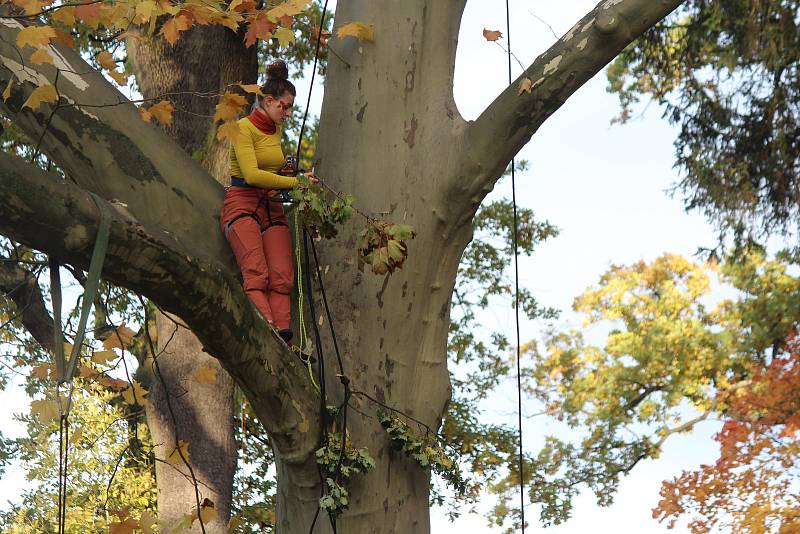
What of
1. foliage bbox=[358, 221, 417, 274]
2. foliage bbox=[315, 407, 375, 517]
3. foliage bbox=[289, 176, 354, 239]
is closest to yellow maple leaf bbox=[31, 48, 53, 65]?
foliage bbox=[289, 176, 354, 239]

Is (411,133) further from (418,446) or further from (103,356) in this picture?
(103,356)

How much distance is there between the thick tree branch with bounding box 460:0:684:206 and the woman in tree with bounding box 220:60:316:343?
0.76 meters

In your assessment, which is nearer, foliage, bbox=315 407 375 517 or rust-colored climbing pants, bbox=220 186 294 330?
foliage, bbox=315 407 375 517

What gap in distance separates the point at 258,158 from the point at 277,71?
15.8 inches

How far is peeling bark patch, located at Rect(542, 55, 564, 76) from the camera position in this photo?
436cm

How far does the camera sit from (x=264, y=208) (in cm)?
450

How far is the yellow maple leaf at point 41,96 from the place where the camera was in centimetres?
394

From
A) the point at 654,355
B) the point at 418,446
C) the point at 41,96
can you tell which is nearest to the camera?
the point at 41,96

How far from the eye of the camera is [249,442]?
12039mm

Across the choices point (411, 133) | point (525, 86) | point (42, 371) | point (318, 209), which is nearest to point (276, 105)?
point (411, 133)

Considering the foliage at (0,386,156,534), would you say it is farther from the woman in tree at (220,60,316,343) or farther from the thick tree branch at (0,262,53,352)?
the woman in tree at (220,60,316,343)

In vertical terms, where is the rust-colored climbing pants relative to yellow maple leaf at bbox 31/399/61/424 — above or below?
above

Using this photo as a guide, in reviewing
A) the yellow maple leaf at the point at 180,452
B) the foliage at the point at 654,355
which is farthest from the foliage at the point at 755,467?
the yellow maple leaf at the point at 180,452

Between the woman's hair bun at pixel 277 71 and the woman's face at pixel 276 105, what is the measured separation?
0.08 metres
